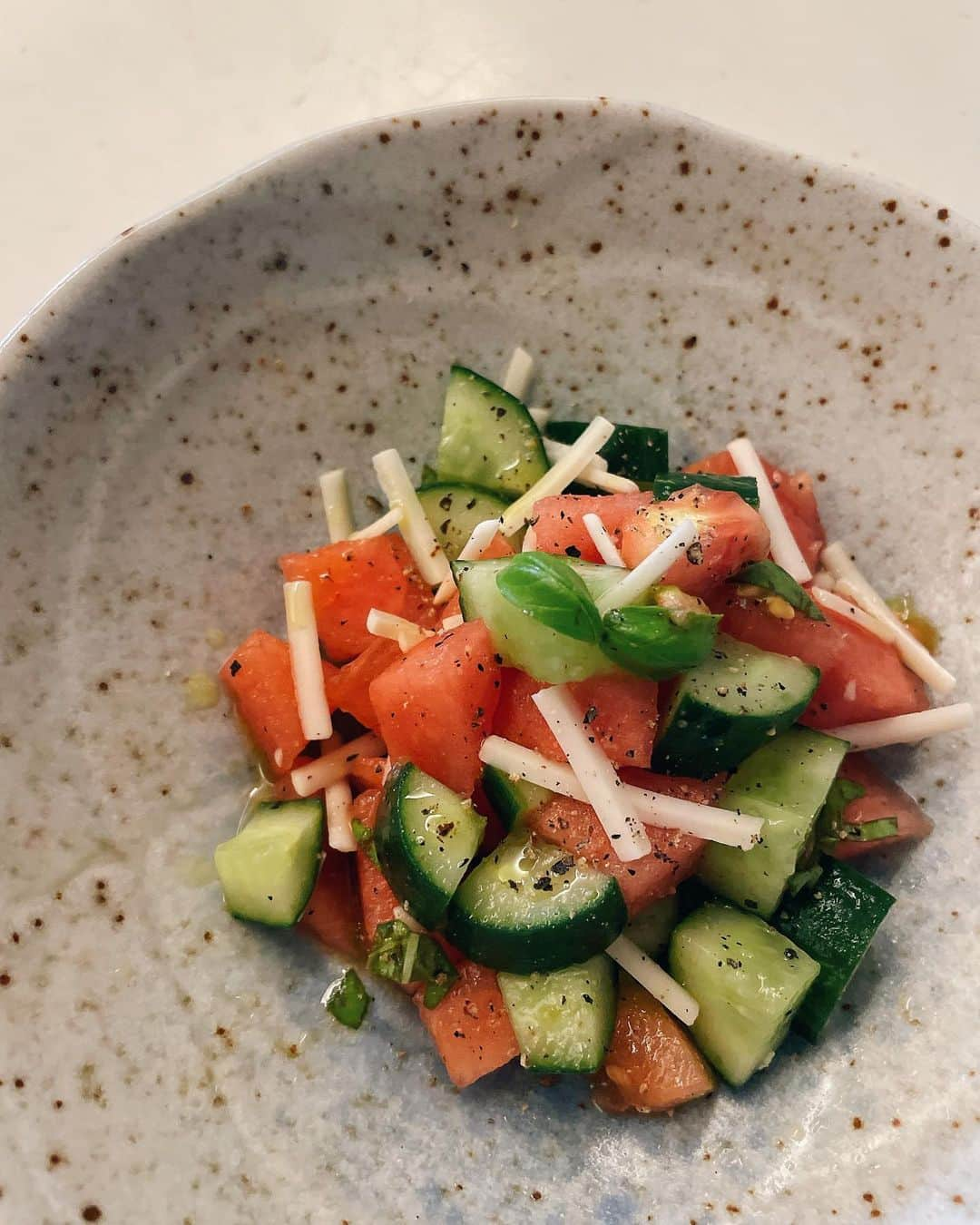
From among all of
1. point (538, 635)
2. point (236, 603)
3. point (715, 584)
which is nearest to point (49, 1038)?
point (236, 603)

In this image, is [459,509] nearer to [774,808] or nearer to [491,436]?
[491,436]

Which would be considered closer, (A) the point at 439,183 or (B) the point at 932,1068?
(B) the point at 932,1068

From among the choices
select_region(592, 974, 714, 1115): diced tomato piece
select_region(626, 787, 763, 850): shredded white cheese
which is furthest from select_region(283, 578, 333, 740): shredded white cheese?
select_region(592, 974, 714, 1115): diced tomato piece

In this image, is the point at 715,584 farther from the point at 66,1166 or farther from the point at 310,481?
the point at 66,1166

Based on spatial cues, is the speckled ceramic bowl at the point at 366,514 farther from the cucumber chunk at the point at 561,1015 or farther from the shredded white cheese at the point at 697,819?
the shredded white cheese at the point at 697,819

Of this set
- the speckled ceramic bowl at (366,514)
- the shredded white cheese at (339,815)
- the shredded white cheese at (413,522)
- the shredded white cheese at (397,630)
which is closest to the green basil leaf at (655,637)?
the shredded white cheese at (397,630)

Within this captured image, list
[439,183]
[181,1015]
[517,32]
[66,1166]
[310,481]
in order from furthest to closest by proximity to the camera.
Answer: [517,32], [310,481], [439,183], [181,1015], [66,1166]

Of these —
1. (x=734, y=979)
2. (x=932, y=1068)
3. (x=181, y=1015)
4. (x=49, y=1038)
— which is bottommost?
(x=932, y=1068)
